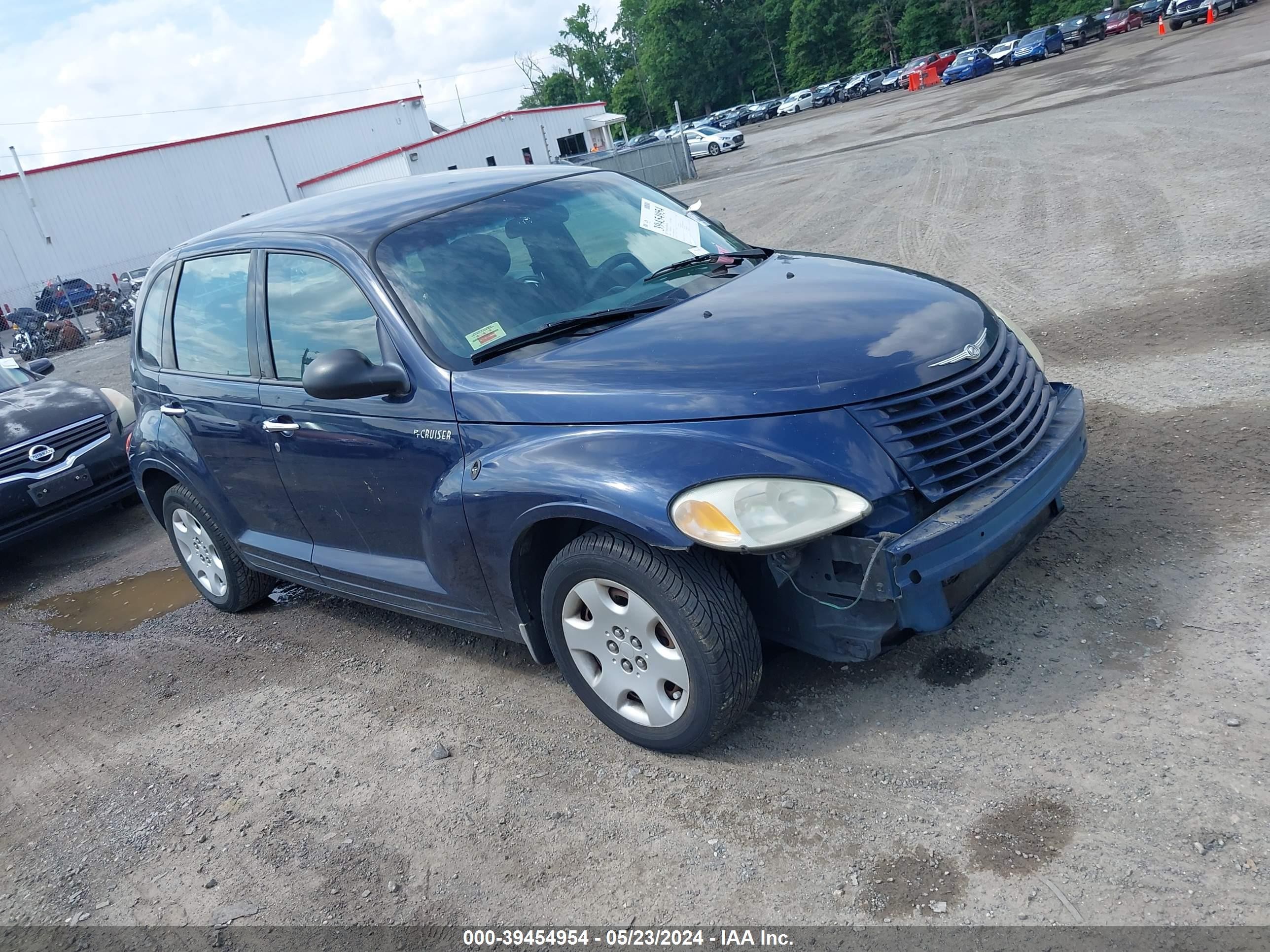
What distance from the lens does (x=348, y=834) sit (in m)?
→ 3.52

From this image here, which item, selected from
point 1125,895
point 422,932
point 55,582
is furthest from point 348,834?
point 55,582

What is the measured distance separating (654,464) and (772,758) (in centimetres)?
109

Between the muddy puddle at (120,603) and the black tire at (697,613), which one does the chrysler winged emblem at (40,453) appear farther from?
the black tire at (697,613)

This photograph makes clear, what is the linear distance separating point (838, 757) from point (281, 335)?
2.88m

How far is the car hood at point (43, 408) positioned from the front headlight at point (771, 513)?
6.66 meters

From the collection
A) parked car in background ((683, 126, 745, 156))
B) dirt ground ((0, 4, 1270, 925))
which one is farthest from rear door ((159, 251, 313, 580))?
parked car in background ((683, 126, 745, 156))

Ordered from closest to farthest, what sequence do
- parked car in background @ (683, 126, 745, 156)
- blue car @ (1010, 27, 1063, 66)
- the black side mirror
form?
1. the black side mirror
2. parked car in background @ (683, 126, 745, 156)
3. blue car @ (1010, 27, 1063, 66)

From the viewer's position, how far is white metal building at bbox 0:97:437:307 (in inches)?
1831

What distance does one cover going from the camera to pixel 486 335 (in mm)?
3729

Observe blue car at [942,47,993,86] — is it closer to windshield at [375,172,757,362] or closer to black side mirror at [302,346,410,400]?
windshield at [375,172,757,362]

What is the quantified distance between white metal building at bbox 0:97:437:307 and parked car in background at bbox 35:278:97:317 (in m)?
7.08

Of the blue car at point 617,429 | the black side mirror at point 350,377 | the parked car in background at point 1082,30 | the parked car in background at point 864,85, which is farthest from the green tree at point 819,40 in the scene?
the black side mirror at point 350,377

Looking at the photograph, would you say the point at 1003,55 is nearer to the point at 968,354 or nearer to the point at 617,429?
the point at 968,354

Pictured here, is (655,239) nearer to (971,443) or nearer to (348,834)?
(971,443)
